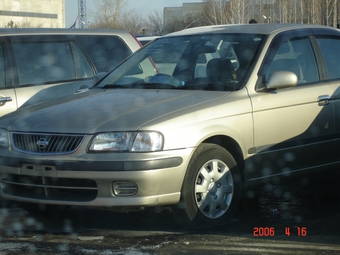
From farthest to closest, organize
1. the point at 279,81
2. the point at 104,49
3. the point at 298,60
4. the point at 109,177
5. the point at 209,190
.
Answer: the point at 104,49, the point at 298,60, the point at 279,81, the point at 209,190, the point at 109,177

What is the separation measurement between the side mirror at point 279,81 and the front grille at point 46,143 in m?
1.71

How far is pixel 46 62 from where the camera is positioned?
7637mm

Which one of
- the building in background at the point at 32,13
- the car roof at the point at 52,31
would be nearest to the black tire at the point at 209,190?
the car roof at the point at 52,31

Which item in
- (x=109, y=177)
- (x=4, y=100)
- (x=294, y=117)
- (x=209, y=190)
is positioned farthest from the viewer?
(x=4, y=100)

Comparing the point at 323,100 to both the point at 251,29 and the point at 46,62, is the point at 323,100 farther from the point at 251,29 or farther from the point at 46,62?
the point at 46,62

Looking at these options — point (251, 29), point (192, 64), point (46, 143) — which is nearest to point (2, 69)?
point (192, 64)

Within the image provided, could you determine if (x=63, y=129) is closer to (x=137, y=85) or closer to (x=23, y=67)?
(x=137, y=85)

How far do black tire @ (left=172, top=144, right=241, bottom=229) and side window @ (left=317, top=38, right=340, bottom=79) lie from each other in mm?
1718

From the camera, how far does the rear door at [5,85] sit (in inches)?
275

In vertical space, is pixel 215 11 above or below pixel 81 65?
below

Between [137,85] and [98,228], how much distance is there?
1.40m

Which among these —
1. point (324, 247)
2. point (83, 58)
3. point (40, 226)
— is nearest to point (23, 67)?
point (83, 58)
